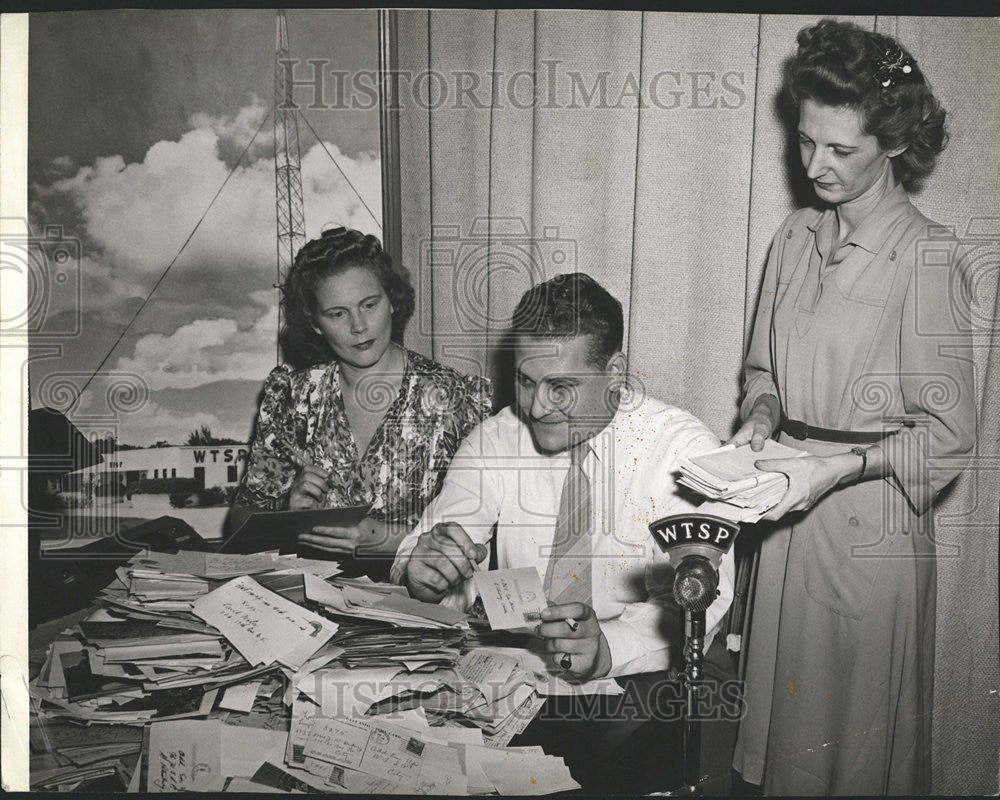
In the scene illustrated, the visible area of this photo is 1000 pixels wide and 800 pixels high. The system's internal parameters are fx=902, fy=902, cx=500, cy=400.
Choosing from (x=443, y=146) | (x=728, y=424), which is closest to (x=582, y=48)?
(x=443, y=146)

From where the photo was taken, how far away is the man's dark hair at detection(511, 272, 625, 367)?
7.17ft

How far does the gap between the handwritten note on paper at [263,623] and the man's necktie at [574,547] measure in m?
0.56

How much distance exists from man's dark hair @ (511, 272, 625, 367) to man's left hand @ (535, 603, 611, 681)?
594 millimetres

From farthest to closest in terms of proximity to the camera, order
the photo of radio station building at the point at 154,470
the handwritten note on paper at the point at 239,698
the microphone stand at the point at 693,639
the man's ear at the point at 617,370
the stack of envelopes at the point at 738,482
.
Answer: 1. the photo of radio station building at the point at 154,470
2. the man's ear at the point at 617,370
3. the handwritten note on paper at the point at 239,698
4. the stack of envelopes at the point at 738,482
5. the microphone stand at the point at 693,639

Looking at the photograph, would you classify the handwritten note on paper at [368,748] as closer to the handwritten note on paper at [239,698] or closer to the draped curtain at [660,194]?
the handwritten note on paper at [239,698]

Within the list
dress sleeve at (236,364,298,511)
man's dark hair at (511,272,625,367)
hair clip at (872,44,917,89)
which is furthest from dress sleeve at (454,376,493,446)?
hair clip at (872,44,917,89)

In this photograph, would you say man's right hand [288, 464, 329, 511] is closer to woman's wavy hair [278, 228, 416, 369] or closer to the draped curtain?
woman's wavy hair [278, 228, 416, 369]

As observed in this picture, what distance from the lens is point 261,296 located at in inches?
90.2

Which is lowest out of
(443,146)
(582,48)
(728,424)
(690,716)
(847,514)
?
(690,716)

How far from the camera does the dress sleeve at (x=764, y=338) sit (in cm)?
218

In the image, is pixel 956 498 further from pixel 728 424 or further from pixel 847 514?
pixel 728 424

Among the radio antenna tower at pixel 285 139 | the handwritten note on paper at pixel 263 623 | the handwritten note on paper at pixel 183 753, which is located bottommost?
the handwritten note on paper at pixel 183 753

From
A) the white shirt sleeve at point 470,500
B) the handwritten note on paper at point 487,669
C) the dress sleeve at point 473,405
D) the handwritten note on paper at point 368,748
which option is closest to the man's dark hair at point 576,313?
the dress sleeve at point 473,405

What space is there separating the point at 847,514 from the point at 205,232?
5.61 feet
